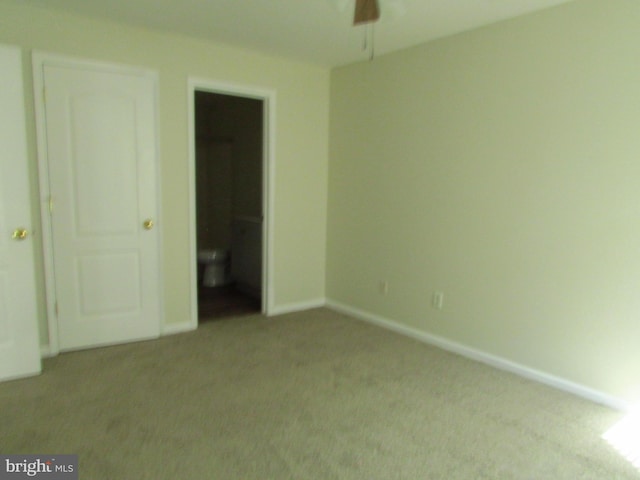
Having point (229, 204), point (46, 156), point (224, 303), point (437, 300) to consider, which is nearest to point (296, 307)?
point (224, 303)

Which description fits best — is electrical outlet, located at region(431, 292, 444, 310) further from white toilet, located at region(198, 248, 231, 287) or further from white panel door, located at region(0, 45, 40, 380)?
white panel door, located at region(0, 45, 40, 380)

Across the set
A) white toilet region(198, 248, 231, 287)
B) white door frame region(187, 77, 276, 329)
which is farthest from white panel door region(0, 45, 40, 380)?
white toilet region(198, 248, 231, 287)

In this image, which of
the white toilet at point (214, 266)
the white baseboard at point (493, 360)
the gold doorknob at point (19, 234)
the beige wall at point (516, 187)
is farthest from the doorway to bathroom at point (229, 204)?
the gold doorknob at point (19, 234)

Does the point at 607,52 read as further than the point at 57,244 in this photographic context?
No

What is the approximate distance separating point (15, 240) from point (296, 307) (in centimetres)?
254

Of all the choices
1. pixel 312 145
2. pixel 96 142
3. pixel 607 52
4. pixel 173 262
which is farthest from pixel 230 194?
pixel 607 52

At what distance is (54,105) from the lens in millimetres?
3162

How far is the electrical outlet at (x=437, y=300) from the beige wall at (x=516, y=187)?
2.0 inches

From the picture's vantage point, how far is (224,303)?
479 centimetres

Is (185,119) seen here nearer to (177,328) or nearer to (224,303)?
(177,328)

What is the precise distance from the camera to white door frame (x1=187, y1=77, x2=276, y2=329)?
3768 millimetres

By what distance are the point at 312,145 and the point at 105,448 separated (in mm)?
3208

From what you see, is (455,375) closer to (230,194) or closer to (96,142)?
(96,142)

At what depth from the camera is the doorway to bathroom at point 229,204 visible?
16.3ft
